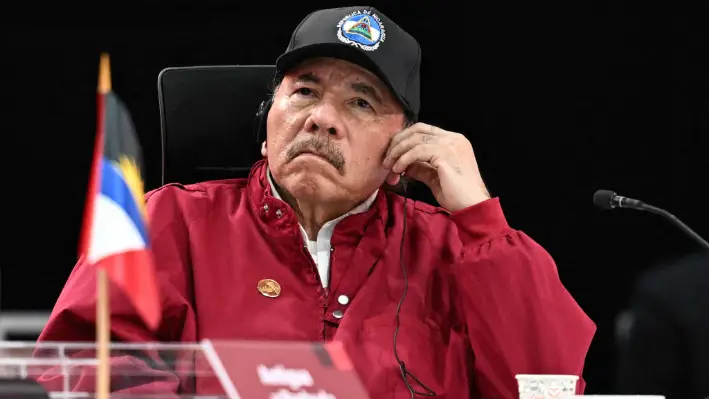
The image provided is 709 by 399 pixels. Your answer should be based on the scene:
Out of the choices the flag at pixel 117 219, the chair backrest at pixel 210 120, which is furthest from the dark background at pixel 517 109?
the flag at pixel 117 219

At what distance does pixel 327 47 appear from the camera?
1765mm

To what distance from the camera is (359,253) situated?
1.81 m

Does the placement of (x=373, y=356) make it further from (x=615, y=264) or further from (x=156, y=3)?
(x=156, y=3)

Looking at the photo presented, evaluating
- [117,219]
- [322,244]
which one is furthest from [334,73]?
[117,219]

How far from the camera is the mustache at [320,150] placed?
177 cm

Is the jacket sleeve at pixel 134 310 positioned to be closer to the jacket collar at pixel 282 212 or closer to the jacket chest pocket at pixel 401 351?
the jacket collar at pixel 282 212

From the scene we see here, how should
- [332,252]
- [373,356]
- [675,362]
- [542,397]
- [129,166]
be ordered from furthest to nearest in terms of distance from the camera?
[675,362] → [332,252] → [373,356] → [542,397] → [129,166]

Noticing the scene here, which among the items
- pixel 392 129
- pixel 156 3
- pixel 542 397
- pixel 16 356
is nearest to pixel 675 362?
pixel 392 129

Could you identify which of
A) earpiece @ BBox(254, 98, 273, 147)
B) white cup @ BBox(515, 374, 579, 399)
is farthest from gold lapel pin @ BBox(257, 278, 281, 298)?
white cup @ BBox(515, 374, 579, 399)

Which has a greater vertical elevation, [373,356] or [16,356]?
[16,356]

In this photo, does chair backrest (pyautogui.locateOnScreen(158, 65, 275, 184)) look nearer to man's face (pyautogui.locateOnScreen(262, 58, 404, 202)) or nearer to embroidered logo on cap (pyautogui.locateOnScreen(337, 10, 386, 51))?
man's face (pyautogui.locateOnScreen(262, 58, 404, 202))

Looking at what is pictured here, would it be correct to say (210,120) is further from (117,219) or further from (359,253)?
(117,219)

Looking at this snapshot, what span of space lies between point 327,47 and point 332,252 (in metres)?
0.35

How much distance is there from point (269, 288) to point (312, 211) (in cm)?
20
